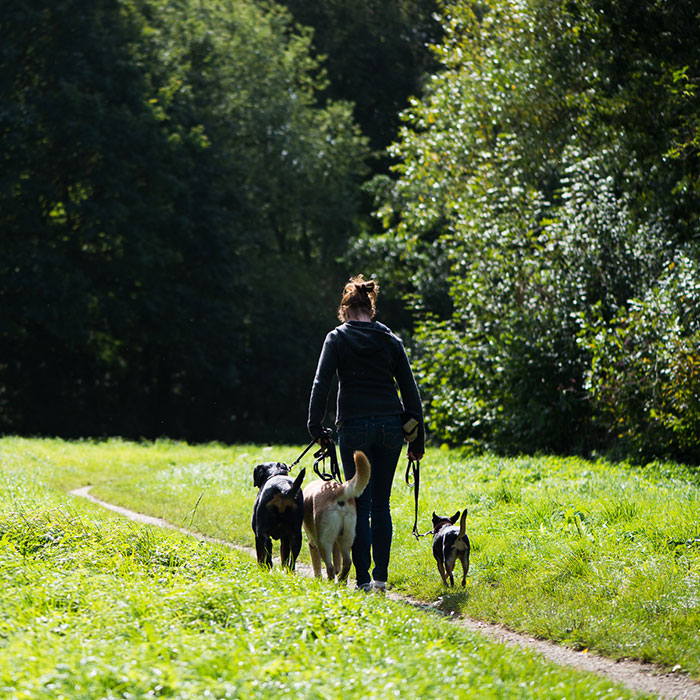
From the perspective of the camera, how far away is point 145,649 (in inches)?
175

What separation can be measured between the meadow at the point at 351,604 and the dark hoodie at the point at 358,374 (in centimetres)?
129

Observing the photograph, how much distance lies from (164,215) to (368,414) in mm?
26759

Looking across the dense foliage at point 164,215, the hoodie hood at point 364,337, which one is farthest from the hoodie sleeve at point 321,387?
the dense foliage at point 164,215

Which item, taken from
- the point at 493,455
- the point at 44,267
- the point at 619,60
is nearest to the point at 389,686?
the point at 619,60

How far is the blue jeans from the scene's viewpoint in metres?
7.01

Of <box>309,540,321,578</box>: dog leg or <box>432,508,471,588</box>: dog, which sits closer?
<box>432,508,471,588</box>: dog

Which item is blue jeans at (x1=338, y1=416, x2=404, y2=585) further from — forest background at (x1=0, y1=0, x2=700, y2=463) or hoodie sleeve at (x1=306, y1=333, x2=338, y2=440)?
forest background at (x1=0, y1=0, x2=700, y2=463)

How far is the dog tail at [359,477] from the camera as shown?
21.8ft

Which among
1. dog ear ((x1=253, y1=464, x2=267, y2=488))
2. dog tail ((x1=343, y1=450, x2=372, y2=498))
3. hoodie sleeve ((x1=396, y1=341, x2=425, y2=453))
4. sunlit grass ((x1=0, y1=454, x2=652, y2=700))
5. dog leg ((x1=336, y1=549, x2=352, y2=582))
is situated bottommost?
dog leg ((x1=336, y1=549, x2=352, y2=582))

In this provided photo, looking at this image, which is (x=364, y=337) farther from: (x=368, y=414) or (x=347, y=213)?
(x=347, y=213)

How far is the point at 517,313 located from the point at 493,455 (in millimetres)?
2832

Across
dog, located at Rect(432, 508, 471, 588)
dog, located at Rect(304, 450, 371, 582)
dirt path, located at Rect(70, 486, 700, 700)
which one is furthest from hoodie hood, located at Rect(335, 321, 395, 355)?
dirt path, located at Rect(70, 486, 700, 700)

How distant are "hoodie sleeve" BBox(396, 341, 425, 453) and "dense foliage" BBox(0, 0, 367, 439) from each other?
24466mm

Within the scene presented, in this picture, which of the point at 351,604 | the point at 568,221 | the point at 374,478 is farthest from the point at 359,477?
the point at 568,221
